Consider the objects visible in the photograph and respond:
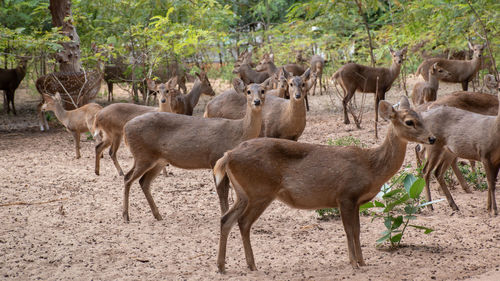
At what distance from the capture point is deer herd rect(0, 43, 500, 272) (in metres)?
5.03

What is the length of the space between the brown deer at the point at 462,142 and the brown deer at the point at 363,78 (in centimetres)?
591

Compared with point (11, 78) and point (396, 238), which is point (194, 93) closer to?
point (11, 78)

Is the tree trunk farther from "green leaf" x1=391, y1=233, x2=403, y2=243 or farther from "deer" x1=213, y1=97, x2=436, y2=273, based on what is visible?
"green leaf" x1=391, y1=233, x2=403, y2=243

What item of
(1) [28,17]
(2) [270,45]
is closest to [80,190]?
(1) [28,17]

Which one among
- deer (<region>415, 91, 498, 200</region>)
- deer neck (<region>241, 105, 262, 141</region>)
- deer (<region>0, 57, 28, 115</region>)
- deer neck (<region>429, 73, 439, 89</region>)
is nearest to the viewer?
deer neck (<region>241, 105, 262, 141</region>)

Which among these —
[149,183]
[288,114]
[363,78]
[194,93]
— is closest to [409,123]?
[149,183]

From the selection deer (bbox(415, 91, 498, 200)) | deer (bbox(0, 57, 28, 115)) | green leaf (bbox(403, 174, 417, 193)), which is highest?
deer (bbox(415, 91, 498, 200))

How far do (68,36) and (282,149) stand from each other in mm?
10493

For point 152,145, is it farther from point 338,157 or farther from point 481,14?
point 481,14

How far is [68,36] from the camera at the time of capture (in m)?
14.2

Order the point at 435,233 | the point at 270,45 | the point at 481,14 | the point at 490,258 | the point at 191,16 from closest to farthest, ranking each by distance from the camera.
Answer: the point at 490,258, the point at 435,233, the point at 481,14, the point at 191,16, the point at 270,45

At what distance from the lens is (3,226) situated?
656 centimetres

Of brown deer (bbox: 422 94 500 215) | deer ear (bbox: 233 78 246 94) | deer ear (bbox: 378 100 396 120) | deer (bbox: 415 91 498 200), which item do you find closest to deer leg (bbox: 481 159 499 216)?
brown deer (bbox: 422 94 500 215)

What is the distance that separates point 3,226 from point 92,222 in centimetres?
96
